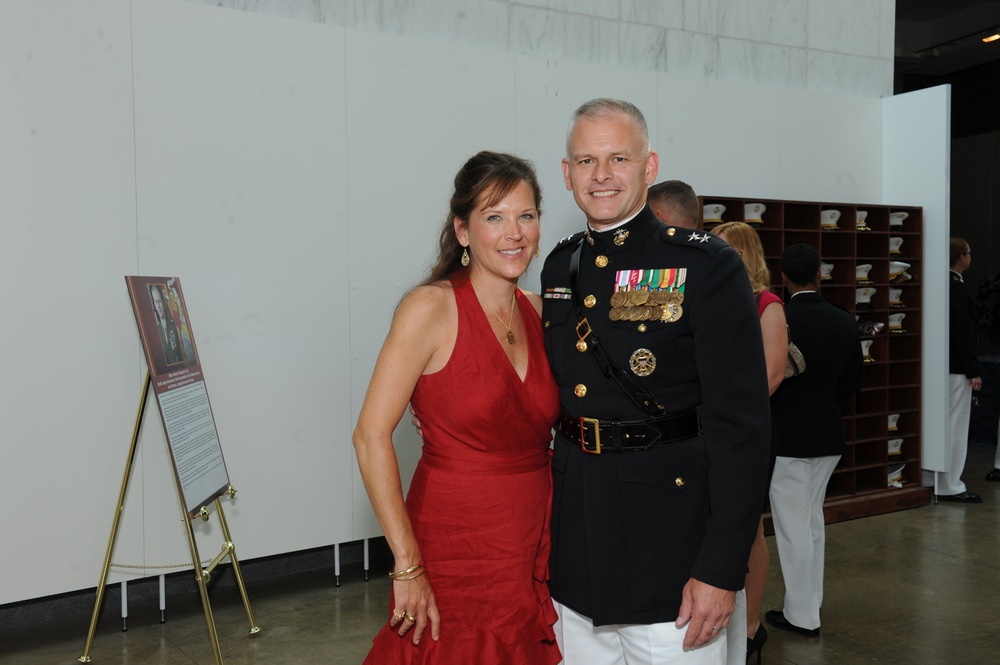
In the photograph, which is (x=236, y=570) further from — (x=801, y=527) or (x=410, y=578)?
(x=801, y=527)

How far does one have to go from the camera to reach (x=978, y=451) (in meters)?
8.48

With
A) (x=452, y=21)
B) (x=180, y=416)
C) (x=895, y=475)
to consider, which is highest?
(x=452, y=21)

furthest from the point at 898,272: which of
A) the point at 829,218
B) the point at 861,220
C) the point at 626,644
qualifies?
the point at 626,644

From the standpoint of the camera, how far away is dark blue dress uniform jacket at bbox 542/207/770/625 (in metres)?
1.86

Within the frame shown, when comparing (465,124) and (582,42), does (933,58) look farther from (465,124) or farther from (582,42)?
(465,124)

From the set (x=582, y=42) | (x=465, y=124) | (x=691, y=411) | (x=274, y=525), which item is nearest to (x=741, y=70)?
(x=582, y=42)

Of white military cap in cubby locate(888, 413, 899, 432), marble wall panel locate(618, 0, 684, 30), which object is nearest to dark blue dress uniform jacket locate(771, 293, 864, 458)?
white military cap in cubby locate(888, 413, 899, 432)

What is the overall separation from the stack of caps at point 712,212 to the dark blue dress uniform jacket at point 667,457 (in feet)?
11.4

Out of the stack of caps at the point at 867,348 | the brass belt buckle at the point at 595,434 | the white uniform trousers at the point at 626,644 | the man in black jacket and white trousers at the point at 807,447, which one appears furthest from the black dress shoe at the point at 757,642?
the stack of caps at the point at 867,348

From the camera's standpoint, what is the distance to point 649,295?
1.97 meters

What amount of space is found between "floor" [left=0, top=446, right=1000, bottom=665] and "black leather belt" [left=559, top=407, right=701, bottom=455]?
6.93 ft

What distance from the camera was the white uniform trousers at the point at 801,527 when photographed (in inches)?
150

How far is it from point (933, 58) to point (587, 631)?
11.1m

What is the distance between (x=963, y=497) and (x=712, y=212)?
291 cm
